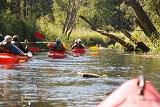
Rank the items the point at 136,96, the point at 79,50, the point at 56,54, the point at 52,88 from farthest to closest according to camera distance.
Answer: the point at 79,50 → the point at 56,54 → the point at 52,88 → the point at 136,96

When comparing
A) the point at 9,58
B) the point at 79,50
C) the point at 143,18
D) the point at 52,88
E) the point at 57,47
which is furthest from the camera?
the point at 79,50

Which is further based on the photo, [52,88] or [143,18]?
[143,18]

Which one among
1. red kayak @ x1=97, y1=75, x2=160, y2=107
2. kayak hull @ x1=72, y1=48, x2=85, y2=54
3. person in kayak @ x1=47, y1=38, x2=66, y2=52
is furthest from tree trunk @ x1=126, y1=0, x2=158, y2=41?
red kayak @ x1=97, y1=75, x2=160, y2=107

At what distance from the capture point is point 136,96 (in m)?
3.80

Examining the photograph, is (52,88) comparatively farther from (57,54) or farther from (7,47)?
(57,54)

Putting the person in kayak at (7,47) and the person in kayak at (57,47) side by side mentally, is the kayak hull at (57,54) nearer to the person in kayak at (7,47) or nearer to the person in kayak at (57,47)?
the person in kayak at (57,47)

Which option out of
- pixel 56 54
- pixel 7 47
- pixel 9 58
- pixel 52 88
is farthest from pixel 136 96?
pixel 56 54

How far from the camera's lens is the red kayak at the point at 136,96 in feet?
12.3

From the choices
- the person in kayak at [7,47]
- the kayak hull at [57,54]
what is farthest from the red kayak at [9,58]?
the kayak hull at [57,54]

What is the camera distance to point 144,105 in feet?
12.3

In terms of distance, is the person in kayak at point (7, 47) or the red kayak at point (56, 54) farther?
the red kayak at point (56, 54)

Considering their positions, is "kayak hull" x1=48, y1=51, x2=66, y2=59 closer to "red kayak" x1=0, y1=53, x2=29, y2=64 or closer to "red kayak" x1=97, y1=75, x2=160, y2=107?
"red kayak" x1=0, y1=53, x2=29, y2=64

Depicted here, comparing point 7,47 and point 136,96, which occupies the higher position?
point 7,47

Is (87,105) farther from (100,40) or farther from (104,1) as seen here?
(104,1)
